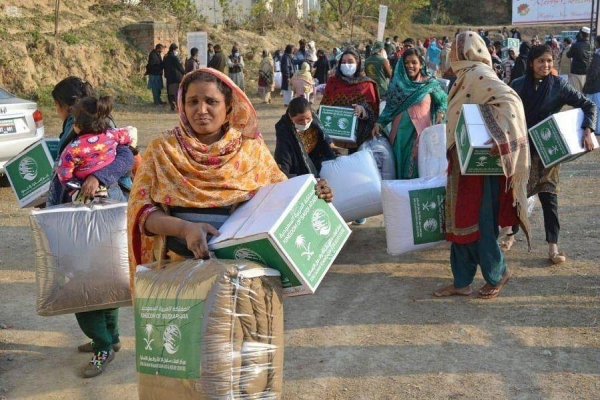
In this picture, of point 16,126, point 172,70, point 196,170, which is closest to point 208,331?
point 196,170

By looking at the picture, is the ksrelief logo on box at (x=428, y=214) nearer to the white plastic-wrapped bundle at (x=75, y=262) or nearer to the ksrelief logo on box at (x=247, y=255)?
the white plastic-wrapped bundle at (x=75, y=262)

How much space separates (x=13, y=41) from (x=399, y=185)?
15.3 metres

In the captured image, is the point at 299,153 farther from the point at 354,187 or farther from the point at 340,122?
the point at 340,122

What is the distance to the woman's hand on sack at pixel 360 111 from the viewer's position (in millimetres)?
7011

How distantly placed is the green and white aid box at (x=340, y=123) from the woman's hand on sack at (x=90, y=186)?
128 inches

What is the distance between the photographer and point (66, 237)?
4027mm

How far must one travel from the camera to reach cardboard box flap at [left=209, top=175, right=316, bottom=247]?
2549 millimetres

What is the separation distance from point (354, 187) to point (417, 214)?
2.21 ft

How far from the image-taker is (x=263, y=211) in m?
2.65

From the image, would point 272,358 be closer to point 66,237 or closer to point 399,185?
point 66,237

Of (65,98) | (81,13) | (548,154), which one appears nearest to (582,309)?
(548,154)

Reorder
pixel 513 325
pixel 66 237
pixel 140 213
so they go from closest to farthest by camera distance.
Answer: pixel 140 213
pixel 66 237
pixel 513 325

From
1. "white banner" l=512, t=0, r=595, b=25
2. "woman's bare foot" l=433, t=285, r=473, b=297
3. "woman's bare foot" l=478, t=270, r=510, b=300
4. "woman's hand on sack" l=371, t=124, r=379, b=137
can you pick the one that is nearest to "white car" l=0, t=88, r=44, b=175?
"woman's hand on sack" l=371, t=124, r=379, b=137

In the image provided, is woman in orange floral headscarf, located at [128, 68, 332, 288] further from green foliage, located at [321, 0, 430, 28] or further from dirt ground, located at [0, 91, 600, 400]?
green foliage, located at [321, 0, 430, 28]
